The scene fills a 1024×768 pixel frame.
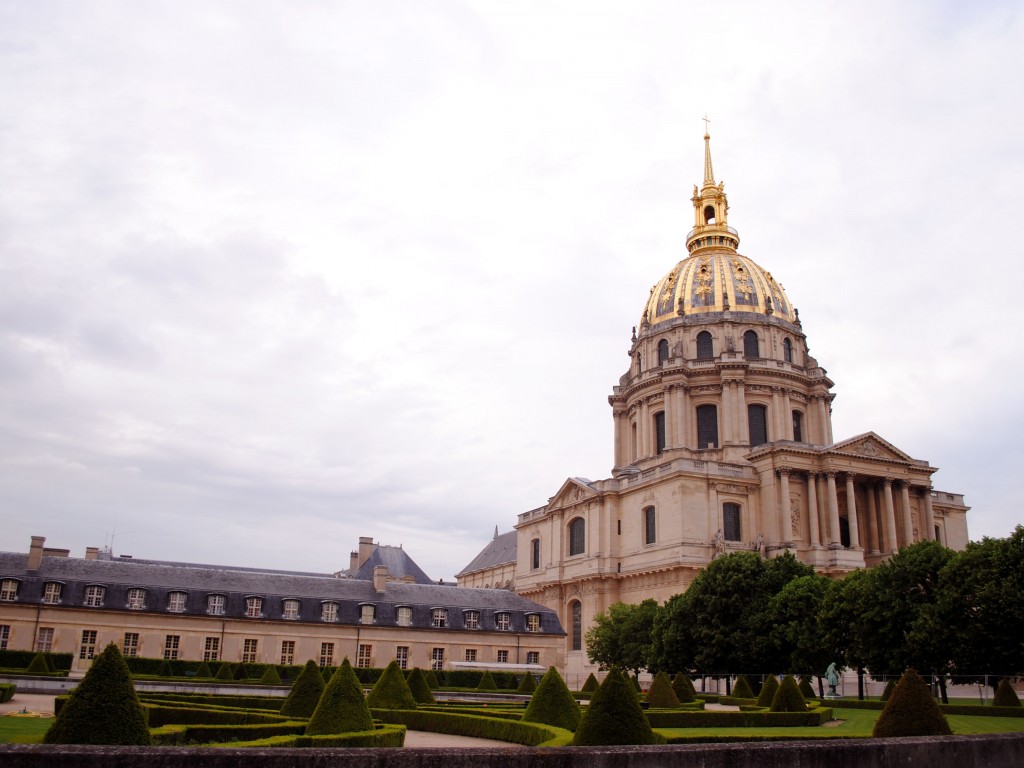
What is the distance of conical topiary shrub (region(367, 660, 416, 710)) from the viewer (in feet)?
79.3

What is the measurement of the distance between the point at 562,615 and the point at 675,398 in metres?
19.8

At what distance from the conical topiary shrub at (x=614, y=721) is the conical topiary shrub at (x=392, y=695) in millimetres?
11953

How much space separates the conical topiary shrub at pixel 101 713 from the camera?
34.4 ft

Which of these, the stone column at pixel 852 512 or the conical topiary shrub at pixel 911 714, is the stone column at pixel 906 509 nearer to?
the stone column at pixel 852 512

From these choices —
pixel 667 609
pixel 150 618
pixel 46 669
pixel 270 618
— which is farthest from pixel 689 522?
pixel 46 669

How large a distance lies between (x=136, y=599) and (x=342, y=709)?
1313 inches

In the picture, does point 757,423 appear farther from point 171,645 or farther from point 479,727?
point 479,727

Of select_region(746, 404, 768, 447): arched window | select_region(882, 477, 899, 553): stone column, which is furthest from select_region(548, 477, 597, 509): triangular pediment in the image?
select_region(882, 477, 899, 553): stone column

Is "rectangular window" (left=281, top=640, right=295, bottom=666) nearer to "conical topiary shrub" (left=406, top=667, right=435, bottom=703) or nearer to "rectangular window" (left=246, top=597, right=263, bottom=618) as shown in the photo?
"rectangular window" (left=246, top=597, right=263, bottom=618)

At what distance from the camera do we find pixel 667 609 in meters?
49.2

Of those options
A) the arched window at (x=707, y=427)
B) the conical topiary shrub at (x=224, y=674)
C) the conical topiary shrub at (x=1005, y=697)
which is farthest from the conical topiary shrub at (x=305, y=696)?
the arched window at (x=707, y=427)

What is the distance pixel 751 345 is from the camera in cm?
7400

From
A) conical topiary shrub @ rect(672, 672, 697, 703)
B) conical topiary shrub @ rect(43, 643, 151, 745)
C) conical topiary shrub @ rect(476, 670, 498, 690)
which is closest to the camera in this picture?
conical topiary shrub @ rect(43, 643, 151, 745)

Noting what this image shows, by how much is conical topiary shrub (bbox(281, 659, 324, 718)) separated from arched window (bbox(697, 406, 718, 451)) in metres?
54.6
